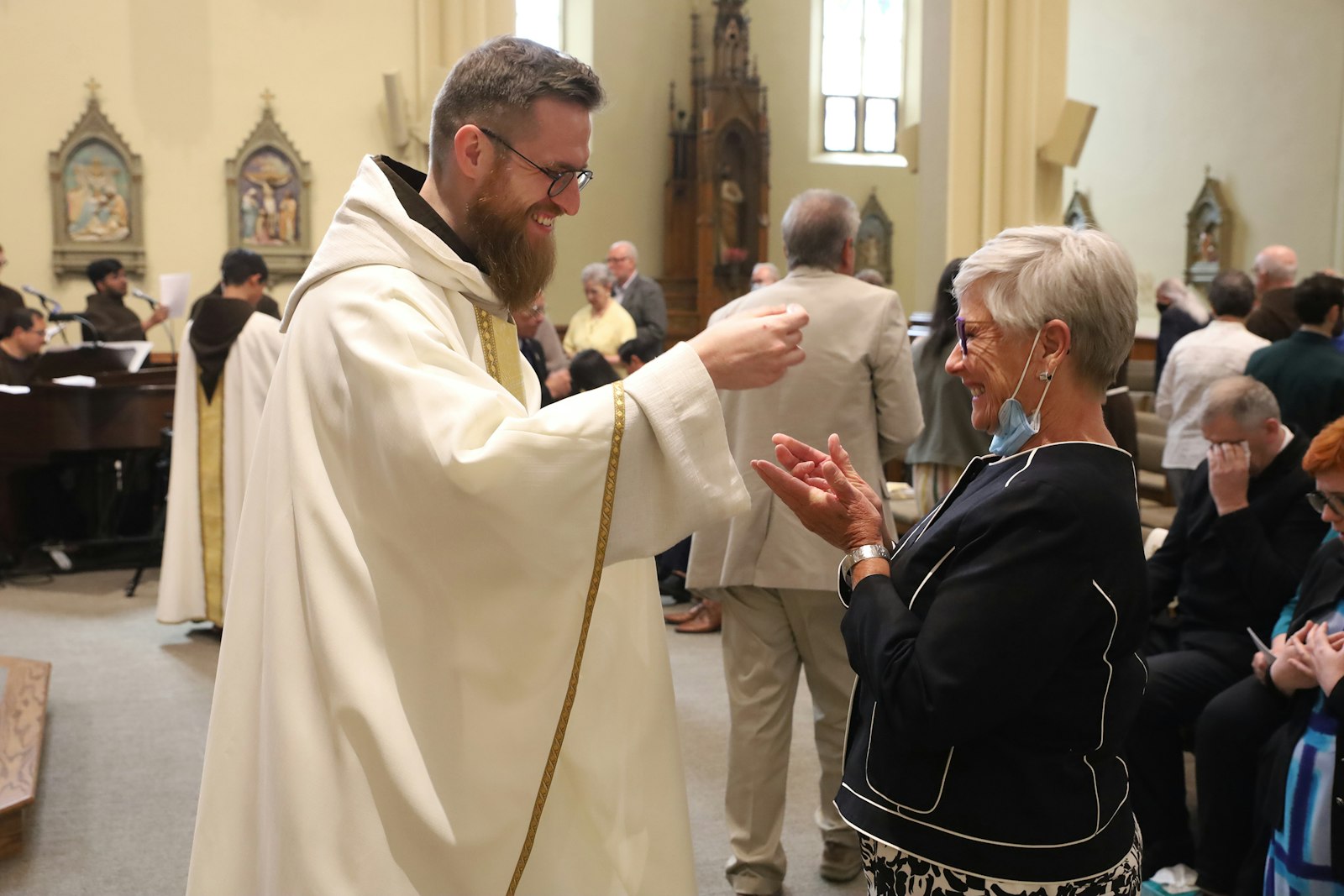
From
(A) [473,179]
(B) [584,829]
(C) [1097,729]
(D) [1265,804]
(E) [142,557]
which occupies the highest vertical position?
(A) [473,179]

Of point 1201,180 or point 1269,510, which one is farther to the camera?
point 1201,180

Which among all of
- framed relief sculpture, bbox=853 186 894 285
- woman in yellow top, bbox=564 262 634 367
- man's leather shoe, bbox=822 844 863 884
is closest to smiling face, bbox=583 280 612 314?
woman in yellow top, bbox=564 262 634 367

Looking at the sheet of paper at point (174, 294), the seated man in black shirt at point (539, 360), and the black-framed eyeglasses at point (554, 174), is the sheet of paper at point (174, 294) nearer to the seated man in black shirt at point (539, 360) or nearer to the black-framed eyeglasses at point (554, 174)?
the seated man in black shirt at point (539, 360)

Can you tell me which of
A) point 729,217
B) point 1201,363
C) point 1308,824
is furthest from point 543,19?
point 1308,824

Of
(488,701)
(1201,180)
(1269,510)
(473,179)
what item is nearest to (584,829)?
(488,701)

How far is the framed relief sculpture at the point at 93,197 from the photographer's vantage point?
942 cm

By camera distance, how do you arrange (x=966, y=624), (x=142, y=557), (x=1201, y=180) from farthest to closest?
(x=1201, y=180)
(x=142, y=557)
(x=966, y=624)

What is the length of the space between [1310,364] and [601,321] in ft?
14.7

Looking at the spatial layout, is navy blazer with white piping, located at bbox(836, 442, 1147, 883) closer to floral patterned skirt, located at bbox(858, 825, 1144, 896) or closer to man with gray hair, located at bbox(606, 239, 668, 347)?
floral patterned skirt, located at bbox(858, 825, 1144, 896)

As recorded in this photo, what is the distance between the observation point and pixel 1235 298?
607cm

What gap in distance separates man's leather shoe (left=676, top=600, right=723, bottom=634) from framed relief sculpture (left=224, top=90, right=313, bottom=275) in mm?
5145

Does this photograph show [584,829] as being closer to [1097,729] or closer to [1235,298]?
[1097,729]

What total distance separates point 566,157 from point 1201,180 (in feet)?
42.2

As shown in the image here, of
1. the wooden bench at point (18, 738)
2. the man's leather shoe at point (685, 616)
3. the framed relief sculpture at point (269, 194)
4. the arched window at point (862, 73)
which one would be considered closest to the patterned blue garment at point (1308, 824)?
the wooden bench at point (18, 738)
